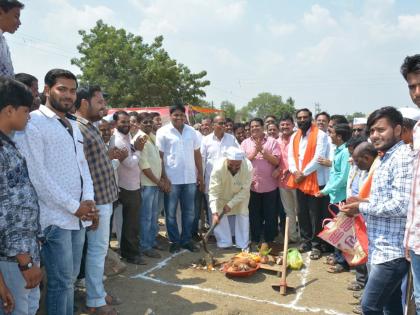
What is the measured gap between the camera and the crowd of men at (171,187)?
243 cm

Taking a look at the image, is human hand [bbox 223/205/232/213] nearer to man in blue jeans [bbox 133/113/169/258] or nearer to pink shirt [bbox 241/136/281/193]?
pink shirt [bbox 241/136/281/193]

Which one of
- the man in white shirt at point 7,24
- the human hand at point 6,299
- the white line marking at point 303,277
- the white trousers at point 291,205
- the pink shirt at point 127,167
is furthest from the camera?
the white trousers at point 291,205

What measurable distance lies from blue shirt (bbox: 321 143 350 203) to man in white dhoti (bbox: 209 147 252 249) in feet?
4.58

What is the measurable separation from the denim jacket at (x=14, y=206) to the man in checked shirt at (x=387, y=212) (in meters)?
2.45

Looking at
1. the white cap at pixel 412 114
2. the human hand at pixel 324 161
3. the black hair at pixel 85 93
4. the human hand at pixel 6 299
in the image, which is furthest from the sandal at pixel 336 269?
the human hand at pixel 6 299

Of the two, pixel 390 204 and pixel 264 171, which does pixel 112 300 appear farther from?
pixel 264 171

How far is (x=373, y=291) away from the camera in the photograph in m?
2.95

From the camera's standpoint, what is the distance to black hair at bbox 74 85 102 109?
4156 mm

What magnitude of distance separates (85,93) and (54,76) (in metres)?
0.97

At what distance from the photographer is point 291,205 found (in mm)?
7082

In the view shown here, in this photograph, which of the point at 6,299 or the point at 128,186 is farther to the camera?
the point at 128,186

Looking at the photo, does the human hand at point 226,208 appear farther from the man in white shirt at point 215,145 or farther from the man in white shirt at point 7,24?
the man in white shirt at point 7,24

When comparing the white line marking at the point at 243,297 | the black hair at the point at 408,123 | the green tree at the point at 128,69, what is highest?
the green tree at the point at 128,69

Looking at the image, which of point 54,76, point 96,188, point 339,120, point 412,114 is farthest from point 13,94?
point 339,120
